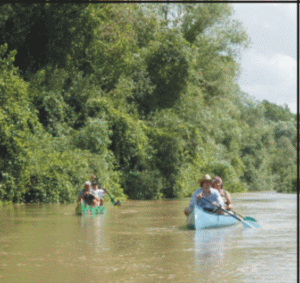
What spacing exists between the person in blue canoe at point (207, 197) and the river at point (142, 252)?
0.71m

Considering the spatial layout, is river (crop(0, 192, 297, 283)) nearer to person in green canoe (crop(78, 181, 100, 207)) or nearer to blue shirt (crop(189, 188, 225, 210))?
blue shirt (crop(189, 188, 225, 210))

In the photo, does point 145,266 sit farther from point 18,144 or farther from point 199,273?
point 18,144

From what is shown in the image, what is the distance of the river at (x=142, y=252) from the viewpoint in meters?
9.01

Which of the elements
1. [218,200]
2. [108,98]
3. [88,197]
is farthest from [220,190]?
[108,98]

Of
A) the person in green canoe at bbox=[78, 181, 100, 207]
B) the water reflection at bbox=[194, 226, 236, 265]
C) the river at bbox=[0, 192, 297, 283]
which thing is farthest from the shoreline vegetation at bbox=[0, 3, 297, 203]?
the water reflection at bbox=[194, 226, 236, 265]

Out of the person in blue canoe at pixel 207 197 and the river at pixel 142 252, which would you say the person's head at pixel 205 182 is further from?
the river at pixel 142 252

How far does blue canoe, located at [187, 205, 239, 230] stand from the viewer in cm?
1598

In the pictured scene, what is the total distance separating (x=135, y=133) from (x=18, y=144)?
1091 cm

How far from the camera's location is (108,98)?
37094 millimetres

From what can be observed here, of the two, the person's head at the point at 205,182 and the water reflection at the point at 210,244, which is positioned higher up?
the person's head at the point at 205,182

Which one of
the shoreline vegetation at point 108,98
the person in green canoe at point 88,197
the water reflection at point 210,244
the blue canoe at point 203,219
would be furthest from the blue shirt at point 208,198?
the shoreline vegetation at point 108,98

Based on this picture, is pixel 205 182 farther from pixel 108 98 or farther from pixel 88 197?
pixel 108 98

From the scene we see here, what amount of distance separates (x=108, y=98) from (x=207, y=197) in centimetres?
2096

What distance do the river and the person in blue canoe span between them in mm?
708
